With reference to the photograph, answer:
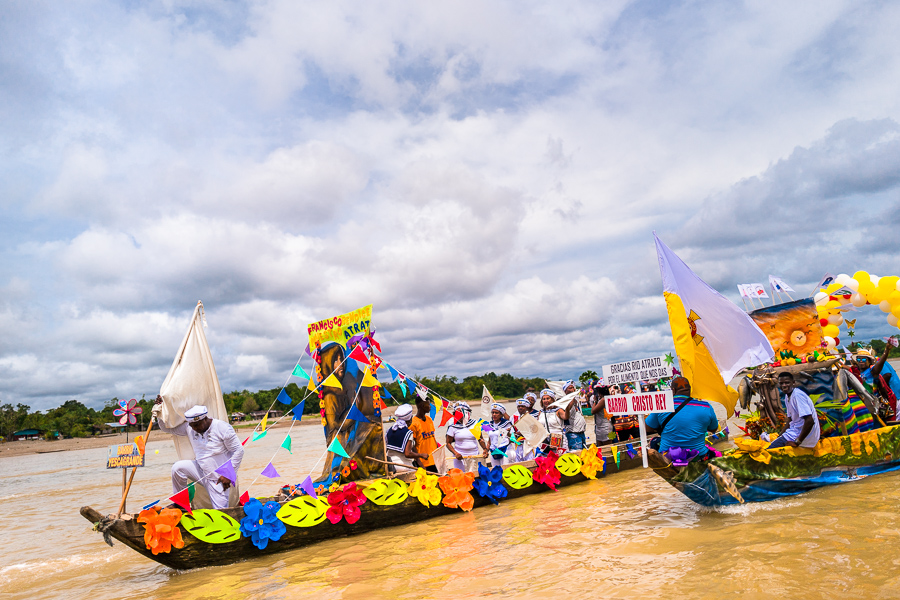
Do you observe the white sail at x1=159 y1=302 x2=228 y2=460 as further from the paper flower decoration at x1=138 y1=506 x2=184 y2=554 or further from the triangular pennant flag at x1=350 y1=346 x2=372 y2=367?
the triangular pennant flag at x1=350 y1=346 x2=372 y2=367

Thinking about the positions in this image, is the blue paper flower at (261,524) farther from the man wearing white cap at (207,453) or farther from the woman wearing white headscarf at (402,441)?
the woman wearing white headscarf at (402,441)

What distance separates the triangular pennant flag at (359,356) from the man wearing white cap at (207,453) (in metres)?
3.20

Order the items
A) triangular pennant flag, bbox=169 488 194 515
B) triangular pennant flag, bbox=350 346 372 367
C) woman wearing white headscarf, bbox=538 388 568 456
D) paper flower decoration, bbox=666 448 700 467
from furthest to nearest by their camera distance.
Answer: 1. woman wearing white headscarf, bbox=538 388 568 456
2. triangular pennant flag, bbox=350 346 372 367
3. paper flower decoration, bbox=666 448 700 467
4. triangular pennant flag, bbox=169 488 194 515

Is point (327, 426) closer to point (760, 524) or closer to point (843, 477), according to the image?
point (760, 524)

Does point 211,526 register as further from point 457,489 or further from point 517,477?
point 517,477

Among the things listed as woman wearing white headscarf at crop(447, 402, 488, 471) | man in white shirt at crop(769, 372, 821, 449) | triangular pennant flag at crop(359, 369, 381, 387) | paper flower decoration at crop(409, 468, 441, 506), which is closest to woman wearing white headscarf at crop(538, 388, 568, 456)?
woman wearing white headscarf at crop(447, 402, 488, 471)

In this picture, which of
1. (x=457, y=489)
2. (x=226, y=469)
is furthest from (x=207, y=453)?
(x=457, y=489)

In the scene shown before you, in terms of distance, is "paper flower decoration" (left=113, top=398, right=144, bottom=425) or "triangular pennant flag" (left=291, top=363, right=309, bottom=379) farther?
"triangular pennant flag" (left=291, top=363, right=309, bottom=379)

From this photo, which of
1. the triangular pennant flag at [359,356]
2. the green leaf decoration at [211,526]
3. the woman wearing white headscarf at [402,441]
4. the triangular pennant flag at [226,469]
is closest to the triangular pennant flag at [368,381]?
the triangular pennant flag at [359,356]

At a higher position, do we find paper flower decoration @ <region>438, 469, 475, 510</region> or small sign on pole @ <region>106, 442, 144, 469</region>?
small sign on pole @ <region>106, 442, 144, 469</region>

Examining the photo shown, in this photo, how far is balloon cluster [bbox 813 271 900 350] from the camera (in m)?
9.39

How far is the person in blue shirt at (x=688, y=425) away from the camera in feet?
22.6

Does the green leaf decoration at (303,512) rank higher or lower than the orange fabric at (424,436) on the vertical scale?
lower

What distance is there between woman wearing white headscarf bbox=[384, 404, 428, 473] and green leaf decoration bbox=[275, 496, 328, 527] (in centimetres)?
274
